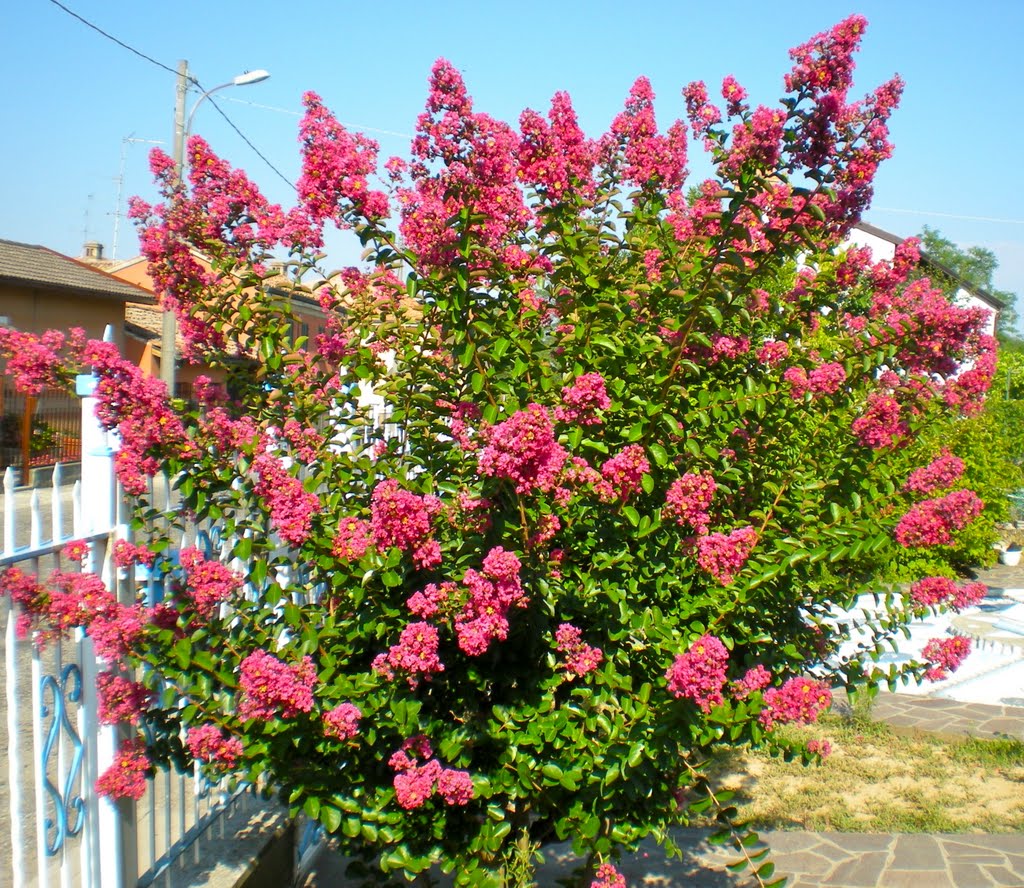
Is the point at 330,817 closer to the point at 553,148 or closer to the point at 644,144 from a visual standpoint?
the point at 553,148

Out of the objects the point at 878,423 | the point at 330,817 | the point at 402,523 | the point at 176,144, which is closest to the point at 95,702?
the point at 330,817

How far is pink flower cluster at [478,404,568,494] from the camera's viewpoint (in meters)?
1.86

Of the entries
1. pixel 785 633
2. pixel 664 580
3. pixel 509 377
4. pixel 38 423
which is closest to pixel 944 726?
pixel 785 633

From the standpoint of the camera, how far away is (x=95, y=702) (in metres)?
2.77

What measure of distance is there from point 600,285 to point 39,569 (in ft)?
5.67

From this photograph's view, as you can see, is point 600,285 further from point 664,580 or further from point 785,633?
point 785,633

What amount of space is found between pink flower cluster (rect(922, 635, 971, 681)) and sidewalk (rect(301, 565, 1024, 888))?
85.3 inches

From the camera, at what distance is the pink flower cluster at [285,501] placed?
2.16 metres

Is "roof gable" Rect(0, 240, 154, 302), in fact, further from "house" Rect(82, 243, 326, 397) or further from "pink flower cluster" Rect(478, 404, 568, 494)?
"pink flower cluster" Rect(478, 404, 568, 494)

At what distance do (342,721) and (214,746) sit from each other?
386mm

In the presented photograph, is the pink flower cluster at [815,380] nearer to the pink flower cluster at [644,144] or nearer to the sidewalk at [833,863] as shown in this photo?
the pink flower cluster at [644,144]

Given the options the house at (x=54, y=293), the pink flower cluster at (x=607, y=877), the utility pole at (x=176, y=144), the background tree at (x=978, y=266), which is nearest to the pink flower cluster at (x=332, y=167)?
the pink flower cluster at (x=607, y=877)

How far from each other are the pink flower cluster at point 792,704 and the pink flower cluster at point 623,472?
586mm

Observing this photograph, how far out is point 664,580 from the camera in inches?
96.3
